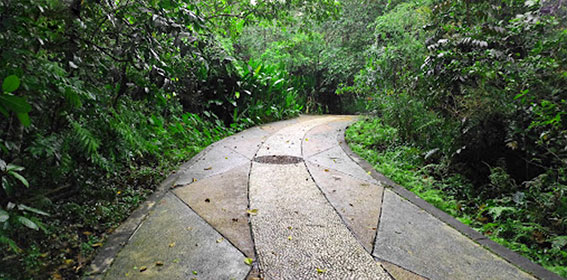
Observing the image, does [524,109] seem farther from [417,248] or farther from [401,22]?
[401,22]

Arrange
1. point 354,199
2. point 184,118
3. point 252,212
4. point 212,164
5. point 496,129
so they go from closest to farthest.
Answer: point 252,212
point 354,199
point 496,129
point 212,164
point 184,118

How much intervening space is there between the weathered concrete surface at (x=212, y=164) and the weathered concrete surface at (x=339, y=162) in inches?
42.9

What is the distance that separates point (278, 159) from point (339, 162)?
0.89 m

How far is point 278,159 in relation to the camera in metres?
4.64

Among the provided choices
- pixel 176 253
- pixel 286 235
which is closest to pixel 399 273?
pixel 286 235

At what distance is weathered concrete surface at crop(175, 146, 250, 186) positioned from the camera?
369 cm

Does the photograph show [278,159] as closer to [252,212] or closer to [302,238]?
[252,212]

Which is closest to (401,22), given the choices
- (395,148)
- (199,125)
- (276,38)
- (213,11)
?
(395,148)

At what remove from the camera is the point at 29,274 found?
5.68ft

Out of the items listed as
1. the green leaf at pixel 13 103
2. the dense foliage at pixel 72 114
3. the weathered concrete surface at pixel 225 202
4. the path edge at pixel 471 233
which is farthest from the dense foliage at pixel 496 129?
the green leaf at pixel 13 103

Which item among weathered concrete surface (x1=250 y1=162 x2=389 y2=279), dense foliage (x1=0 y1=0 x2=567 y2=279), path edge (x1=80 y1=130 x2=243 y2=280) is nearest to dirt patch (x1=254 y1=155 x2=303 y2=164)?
weathered concrete surface (x1=250 y1=162 x2=389 y2=279)

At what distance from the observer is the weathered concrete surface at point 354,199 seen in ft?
8.21

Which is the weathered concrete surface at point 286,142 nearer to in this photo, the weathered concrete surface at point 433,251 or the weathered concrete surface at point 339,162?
the weathered concrete surface at point 339,162

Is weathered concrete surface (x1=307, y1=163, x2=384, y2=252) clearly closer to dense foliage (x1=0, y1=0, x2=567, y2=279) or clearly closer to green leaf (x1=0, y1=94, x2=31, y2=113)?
dense foliage (x1=0, y1=0, x2=567, y2=279)
